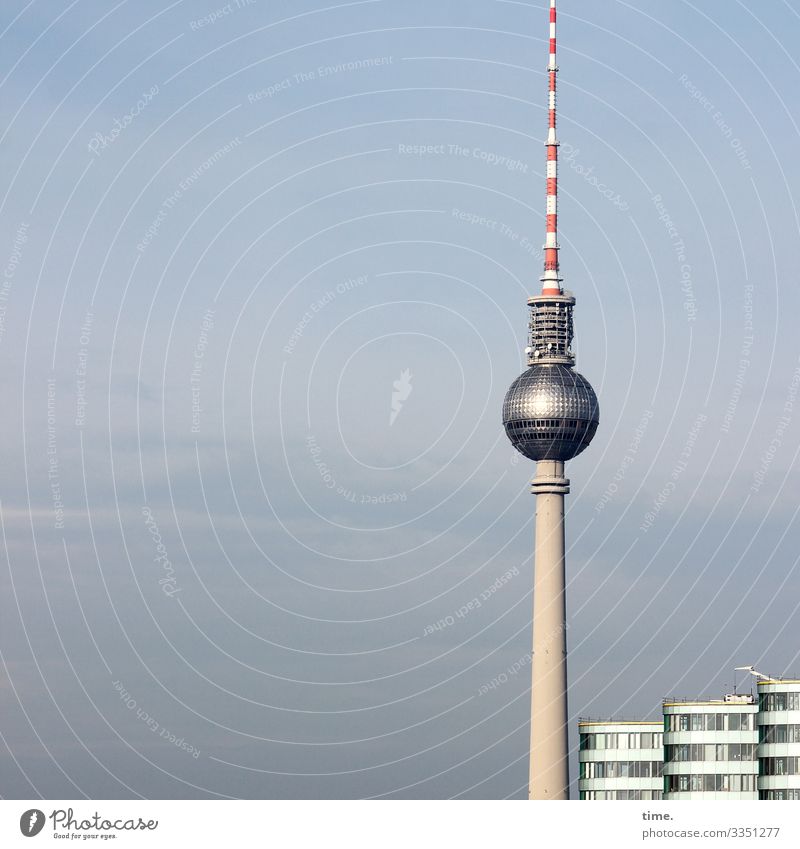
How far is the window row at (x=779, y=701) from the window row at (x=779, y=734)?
203 cm

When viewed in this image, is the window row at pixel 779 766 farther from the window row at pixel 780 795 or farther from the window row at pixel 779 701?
the window row at pixel 779 701

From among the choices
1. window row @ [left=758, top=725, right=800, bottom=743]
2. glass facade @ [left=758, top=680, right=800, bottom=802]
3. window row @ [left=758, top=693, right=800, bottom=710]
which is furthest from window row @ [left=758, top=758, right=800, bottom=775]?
window row @ [left=758, top=693, right=800, bottom=710]

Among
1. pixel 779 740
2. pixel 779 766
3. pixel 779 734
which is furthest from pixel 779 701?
pixel 779 766

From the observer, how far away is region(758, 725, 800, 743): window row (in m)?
195

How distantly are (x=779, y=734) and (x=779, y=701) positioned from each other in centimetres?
353

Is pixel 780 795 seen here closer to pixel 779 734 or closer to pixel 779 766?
pixel 779 766

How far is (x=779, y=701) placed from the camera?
646 feet
